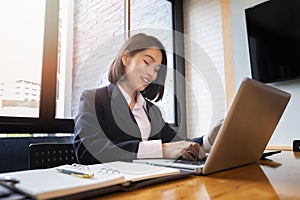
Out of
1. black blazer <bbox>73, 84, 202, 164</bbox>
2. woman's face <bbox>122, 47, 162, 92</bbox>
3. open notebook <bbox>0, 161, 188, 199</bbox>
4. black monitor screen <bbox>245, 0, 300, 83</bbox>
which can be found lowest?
A: open notebook <bbox>0, 161, 188, 199</bbox>

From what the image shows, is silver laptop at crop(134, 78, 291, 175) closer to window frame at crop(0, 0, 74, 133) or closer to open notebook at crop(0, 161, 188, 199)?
open notebook at crop(0, 161, 188, 199)

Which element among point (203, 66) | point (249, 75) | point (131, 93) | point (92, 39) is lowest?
point (131, 93)

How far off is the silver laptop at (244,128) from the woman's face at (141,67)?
0.70 m

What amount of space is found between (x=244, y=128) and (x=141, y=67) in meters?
0.75

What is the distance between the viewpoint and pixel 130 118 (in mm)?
1231

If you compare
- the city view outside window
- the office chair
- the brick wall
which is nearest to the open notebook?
the office chair

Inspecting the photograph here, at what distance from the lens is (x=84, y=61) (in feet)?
6.91

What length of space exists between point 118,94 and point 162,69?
0.38 m

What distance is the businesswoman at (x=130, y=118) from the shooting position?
885 mm

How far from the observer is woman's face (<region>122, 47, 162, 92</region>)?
131 centimetres

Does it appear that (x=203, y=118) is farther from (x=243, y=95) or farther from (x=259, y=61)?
(x=243, y=95)

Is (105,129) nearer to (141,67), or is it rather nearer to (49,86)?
(141,67)

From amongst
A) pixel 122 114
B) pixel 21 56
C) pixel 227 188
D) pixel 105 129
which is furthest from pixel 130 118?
pixel 21 56

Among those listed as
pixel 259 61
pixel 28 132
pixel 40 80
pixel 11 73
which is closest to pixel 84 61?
pixel 40 80
